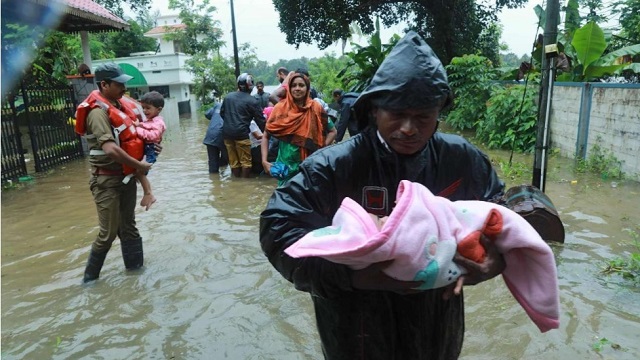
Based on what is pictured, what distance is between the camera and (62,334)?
3.42 meters

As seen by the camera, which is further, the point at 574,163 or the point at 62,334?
the point at 574,163

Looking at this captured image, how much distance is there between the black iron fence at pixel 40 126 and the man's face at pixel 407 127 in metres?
8.98

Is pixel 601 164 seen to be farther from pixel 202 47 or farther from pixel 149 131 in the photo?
pixel 202 47

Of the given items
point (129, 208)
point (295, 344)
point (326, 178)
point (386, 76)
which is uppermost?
point (386, 76)

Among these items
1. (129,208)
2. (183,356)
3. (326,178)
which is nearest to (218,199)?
(129,208)

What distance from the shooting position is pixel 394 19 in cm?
2059

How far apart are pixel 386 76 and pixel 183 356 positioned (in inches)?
99.0

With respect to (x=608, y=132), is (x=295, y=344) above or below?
below

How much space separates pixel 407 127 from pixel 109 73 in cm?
315

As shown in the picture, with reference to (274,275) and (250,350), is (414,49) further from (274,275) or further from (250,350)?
(274,275)

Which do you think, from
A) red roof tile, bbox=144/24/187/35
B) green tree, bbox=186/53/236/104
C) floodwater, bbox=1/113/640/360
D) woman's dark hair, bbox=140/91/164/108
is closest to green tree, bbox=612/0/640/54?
floodwater, bbox=1/113/640/360

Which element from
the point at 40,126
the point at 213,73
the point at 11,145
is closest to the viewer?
the point at 11,145

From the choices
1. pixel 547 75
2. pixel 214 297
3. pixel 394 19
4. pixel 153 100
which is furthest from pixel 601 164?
pixel 394 19

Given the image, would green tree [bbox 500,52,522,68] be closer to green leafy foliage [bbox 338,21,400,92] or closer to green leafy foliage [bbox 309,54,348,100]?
green leafy foliage [bbox 338,21,400,92]
